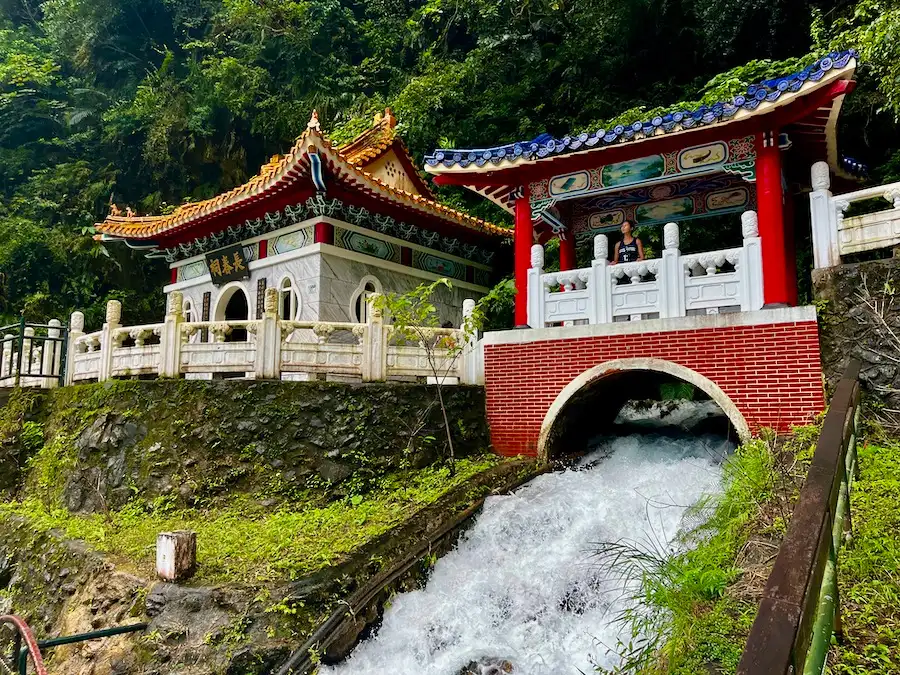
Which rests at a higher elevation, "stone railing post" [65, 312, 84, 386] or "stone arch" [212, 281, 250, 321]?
"stone arch" [212, 281, 250, 321]

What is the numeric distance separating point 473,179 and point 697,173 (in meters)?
3.32

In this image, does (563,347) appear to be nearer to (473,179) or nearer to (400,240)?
(473,179)

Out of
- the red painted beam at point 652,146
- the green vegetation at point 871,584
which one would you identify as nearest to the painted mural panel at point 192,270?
the red painted beam at point 652,146

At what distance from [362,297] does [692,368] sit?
22.6 ft

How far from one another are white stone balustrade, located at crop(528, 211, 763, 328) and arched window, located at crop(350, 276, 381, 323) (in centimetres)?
430

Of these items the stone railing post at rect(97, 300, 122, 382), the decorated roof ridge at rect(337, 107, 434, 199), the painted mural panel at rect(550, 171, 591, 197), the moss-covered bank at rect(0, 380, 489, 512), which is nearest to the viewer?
the moss-covered bank at rect(0, 380, 489, 512)

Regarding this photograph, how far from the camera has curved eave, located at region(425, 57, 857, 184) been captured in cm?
723

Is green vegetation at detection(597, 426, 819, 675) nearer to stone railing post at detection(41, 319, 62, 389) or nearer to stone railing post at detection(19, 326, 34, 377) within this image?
stone railing post at detection(41, 319, 62, 389)

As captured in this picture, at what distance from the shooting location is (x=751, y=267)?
773 centimetres

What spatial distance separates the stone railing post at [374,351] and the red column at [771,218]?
200 inches

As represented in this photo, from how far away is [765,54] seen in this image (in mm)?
14906

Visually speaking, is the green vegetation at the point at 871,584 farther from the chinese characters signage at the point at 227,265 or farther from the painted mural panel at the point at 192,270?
the painted mural panel at the point at 192,270

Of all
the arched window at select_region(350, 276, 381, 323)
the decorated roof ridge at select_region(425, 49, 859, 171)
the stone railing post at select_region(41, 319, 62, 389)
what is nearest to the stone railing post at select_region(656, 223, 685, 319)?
the decorated roof ridge at select_region(425, 49, 859, 171)

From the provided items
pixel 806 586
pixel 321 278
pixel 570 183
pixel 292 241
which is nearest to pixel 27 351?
pixel 292 241
